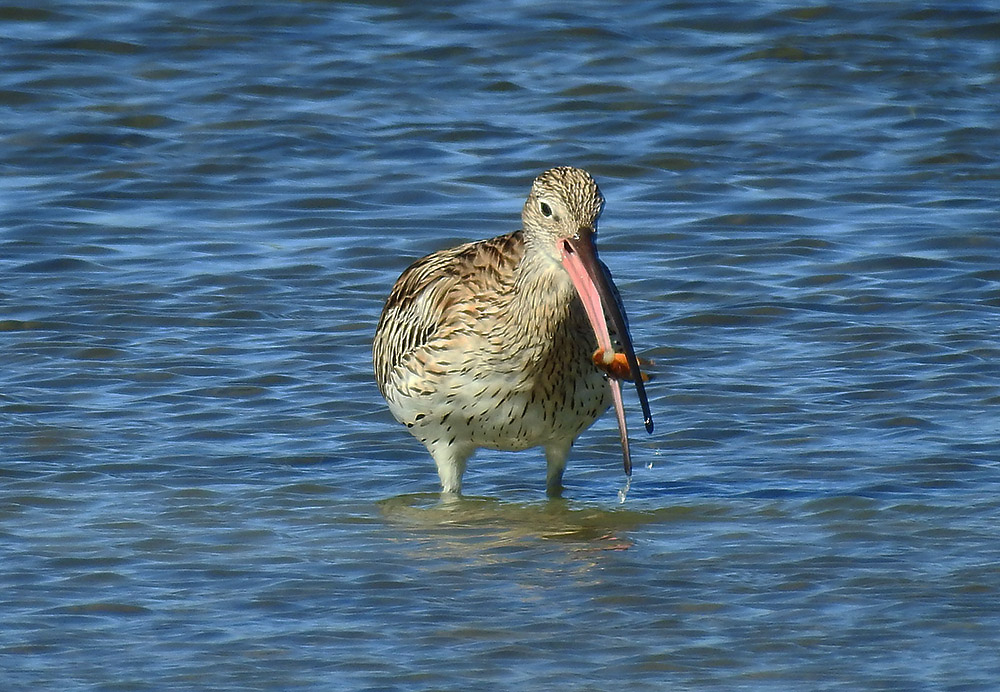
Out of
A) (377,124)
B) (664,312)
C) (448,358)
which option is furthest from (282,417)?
(377,124)

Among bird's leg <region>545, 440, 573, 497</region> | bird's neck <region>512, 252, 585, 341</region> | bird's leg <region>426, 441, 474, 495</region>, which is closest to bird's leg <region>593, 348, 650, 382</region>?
bird's neck <region>512, 252, 585, 341</region>

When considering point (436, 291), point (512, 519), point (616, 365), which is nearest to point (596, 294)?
point (616, 365)

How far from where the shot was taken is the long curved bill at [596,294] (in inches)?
280

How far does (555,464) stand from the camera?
7.84m

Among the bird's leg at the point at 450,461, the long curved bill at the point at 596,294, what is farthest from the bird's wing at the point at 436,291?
the long curved bill at the point at 596,294

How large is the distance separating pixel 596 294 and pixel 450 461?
106 centimetres

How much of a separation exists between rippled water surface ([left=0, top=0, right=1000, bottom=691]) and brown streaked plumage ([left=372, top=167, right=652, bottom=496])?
0.34m

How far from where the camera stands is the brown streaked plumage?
718 centimetres

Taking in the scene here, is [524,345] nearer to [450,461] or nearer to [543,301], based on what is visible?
[543,301]

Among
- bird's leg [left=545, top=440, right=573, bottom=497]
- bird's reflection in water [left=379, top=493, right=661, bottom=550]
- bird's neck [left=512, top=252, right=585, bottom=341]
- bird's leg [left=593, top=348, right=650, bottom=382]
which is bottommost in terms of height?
bird's reflection in water [left=379, top=493, right=661, bottom=550]

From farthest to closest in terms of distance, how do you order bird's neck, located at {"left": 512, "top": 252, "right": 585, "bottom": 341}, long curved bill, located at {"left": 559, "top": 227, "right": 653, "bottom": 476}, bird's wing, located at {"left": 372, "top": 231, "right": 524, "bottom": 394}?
bird's wing, located at {"left": 372, "top": 231, "right": 524, "bottom": 394}, bird's neck, located at {"left": 512, "top": 252, "right": 585, "bottom": 341}, long curved bill, located at {"left": 559, "top": 227, "right": 653, "bottom": 476}

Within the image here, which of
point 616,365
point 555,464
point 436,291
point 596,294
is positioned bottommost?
point 555,464

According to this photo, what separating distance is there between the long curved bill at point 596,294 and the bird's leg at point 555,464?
0.56 metres

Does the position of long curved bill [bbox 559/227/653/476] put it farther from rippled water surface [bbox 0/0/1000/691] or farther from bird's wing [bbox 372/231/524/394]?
rippled water surface [bbox 0/0/1000/691]
